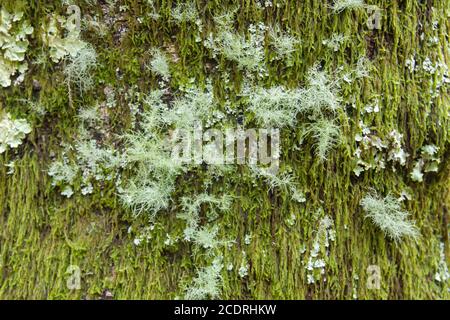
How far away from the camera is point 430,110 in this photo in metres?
1.64

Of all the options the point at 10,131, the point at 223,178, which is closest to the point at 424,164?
the point at 223,178

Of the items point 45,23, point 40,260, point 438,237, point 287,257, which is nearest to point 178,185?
point 287,257

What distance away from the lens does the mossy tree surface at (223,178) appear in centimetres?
157

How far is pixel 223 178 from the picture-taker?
158 cm

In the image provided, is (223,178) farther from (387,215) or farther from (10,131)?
(10,131)

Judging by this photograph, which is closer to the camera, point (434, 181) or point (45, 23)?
point (45, 23)

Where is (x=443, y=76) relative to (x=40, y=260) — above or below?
above

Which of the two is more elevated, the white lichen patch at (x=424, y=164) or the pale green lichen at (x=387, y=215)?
the white lichen patch at (x=424, y=164)

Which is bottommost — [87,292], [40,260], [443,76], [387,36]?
[87,292]

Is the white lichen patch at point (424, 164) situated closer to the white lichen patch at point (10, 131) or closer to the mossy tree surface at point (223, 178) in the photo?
the mossy tree surface at point (223, 178)

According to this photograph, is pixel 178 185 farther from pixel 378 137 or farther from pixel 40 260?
pixel 378 137

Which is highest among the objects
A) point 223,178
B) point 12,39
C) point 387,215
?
point 12,39

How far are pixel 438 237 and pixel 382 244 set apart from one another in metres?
0.31

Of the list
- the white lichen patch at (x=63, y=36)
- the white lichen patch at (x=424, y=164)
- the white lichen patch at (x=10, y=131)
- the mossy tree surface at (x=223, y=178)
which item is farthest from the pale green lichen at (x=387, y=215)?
the white lichen patch at (x=10, y=131)
